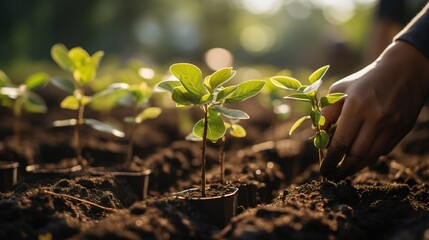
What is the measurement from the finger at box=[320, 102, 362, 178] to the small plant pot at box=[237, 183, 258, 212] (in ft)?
1.22

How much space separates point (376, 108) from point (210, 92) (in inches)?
29.9

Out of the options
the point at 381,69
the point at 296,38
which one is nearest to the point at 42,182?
the point at 381,69

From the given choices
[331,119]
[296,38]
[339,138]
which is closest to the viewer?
[339,138]

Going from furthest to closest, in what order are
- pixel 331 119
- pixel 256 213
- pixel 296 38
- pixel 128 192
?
pixel 296 38, pixel 128 192, pixel 331 119, pixel 256 213

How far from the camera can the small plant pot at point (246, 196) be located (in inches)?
90.7

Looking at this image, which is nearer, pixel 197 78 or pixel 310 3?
pixel 197 78

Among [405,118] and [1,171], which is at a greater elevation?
[405,118]

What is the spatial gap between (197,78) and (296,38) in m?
83.4

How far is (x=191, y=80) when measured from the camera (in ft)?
5.98

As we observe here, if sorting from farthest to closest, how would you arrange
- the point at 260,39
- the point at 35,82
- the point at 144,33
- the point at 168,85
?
the point at 260,39 → the point at 144,33 → the point at 35,82 → the point at 168,85

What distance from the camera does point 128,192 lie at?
8.07 ft

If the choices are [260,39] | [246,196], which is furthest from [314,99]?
[260,39]

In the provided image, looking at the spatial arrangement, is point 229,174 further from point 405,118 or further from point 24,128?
point 24,128

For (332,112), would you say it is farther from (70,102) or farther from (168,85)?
(70,102)
